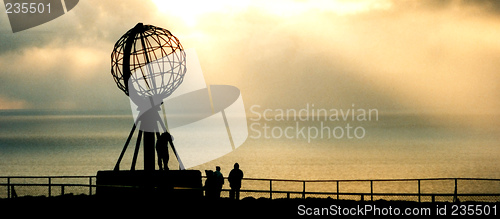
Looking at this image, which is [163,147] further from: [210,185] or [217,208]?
[217,208]

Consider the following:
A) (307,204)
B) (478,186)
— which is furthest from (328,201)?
(478,186)

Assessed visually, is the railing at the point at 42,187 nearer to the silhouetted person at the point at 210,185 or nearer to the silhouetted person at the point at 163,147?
the silhouetted person at the point at 163,147

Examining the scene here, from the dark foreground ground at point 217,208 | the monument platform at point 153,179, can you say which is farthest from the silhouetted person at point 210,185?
the monument platform at point 153,179

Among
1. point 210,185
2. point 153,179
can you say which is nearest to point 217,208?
point 210,185

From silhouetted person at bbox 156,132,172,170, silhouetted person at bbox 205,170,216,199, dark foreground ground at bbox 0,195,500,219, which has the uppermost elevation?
silhouetted person at bbox 156,132,172,170

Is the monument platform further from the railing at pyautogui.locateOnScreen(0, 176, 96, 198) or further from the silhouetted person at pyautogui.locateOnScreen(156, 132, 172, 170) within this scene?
the silhouetted person at pyautogui.locateOnScreen(156, 132, 172, 170)

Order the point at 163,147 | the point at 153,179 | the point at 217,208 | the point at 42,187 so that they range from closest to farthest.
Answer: the point at 217,208 < the point at 153,179 < the point at 163,147 < the point at 42,187

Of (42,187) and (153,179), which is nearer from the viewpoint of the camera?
(153,179)

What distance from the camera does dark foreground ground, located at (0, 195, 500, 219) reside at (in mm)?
16641

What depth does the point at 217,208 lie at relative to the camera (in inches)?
684

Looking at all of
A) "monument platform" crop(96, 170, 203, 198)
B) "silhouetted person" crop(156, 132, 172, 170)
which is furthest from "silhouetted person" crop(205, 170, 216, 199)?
"silhouetted person" crop(156, 132, 172, 170)

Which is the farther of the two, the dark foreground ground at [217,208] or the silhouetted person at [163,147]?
the silhouetted person at [163,147]

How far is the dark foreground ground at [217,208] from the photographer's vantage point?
16641mm

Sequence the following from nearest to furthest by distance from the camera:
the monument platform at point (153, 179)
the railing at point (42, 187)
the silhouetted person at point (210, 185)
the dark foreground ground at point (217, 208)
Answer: the dark foreground ground at point (217, 208), the silhouetted person at point (210, 185), the railing at point (42, 187), the monument platform at point (153, 179)
